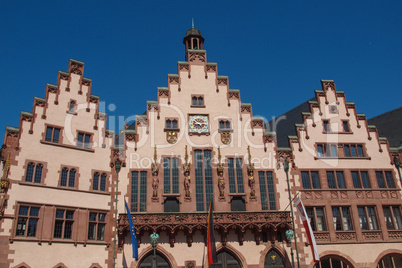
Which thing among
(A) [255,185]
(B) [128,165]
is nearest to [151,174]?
(B) [128,165]

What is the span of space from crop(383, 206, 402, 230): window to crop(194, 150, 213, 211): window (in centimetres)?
1527

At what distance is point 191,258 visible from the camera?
105 feet

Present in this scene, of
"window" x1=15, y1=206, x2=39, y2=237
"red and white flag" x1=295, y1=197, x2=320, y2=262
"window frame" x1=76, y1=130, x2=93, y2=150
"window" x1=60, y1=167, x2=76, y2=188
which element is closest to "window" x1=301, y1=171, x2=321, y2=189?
"red and white flag" x1=295, y1=197, x2=320, y2=262

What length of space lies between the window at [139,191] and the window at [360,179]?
18266 millimetres

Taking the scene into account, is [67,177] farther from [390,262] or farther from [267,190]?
[390,262]

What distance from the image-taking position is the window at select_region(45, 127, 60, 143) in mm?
32688

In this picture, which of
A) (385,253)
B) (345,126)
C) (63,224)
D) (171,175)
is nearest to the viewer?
(63,224)

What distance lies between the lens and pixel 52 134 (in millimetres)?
32812

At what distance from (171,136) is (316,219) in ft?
46.2

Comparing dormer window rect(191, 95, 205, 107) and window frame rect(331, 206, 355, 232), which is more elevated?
dormer window rect(191, 95, 205, 107)

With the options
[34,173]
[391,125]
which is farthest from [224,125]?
[391,125]

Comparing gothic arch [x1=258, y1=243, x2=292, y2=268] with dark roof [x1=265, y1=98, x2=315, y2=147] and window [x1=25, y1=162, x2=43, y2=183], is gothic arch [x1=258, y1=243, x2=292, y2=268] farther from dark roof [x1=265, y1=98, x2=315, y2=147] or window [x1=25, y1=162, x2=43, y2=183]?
window [x1=25, y1=162, x2=43, y2=183]

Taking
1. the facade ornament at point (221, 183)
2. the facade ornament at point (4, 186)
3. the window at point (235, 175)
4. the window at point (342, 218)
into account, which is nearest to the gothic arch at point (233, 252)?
the facade ornament at point (221, 183)

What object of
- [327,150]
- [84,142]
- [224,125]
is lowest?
[327,150]
